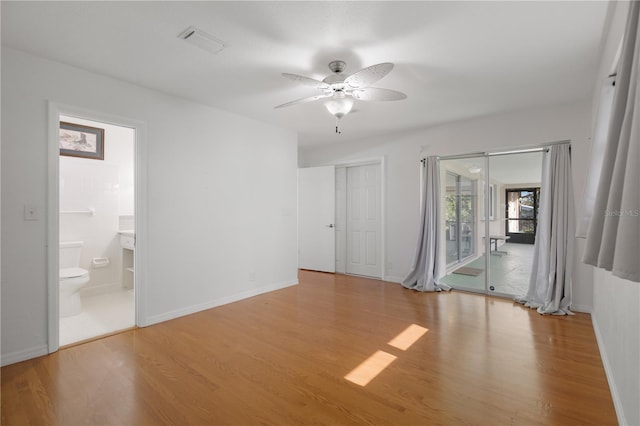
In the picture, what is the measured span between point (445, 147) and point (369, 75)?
2854 millimetres

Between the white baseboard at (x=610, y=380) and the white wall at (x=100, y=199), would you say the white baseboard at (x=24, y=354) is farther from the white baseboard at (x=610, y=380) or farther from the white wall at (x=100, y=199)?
the white baseboard at (x=610, y=380)

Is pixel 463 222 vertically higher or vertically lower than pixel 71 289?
higher

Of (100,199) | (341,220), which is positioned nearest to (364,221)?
(341,220)

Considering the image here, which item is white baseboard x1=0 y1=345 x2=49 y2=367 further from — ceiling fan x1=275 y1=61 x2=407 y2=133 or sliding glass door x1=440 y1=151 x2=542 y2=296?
sliding glass door x1=440 y1=151 x2=542 y2=296

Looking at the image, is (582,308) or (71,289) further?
(582,308)

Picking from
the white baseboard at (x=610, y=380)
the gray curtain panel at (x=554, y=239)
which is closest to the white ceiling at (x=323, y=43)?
the gray curtain panel at (x=554, y=239)

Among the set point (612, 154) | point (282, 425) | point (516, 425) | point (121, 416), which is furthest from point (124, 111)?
point (516, 425)

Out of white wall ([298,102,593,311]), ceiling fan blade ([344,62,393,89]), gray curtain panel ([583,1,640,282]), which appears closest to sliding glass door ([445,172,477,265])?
white wall ([298,102,593,311])

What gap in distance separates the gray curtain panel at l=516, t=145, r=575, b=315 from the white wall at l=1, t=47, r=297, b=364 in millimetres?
3393

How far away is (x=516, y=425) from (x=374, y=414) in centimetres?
80

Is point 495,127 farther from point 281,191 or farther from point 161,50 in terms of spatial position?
point 161,50

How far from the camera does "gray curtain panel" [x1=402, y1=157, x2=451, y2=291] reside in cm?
479

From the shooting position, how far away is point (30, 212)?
8.60 feet

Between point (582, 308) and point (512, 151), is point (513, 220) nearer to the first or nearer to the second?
point (512, 151)
